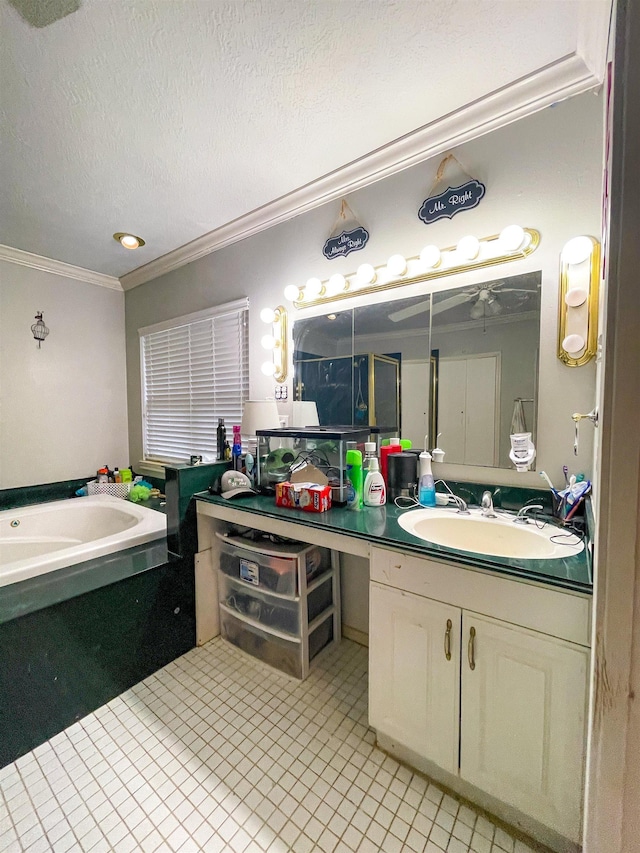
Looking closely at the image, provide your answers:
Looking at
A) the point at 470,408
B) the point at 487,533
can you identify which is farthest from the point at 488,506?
the point at 470,408

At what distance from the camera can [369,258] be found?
1674 mm

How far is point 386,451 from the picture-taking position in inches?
62.0

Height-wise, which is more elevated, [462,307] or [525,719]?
[462,307]

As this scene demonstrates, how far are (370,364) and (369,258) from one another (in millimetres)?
512

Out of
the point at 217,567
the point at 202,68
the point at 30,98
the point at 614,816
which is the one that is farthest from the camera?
the point at 217,567

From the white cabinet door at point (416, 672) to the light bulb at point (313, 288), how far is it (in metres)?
1.42

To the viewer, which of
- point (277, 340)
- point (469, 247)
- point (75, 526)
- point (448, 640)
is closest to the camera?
point (448, 640)

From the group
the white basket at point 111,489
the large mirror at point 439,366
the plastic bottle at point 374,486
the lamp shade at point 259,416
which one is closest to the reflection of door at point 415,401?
the large mirror at point 439,366

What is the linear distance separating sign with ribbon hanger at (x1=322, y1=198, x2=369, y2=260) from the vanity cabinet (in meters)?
1.42

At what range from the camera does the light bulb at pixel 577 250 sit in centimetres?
116

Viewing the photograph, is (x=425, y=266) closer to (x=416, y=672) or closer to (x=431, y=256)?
(x=431, y=256)

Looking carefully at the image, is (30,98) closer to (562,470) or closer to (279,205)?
(279,205)

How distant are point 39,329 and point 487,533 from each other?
3138 millimetres

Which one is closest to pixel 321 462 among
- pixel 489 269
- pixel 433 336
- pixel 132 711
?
pixel 433 336
